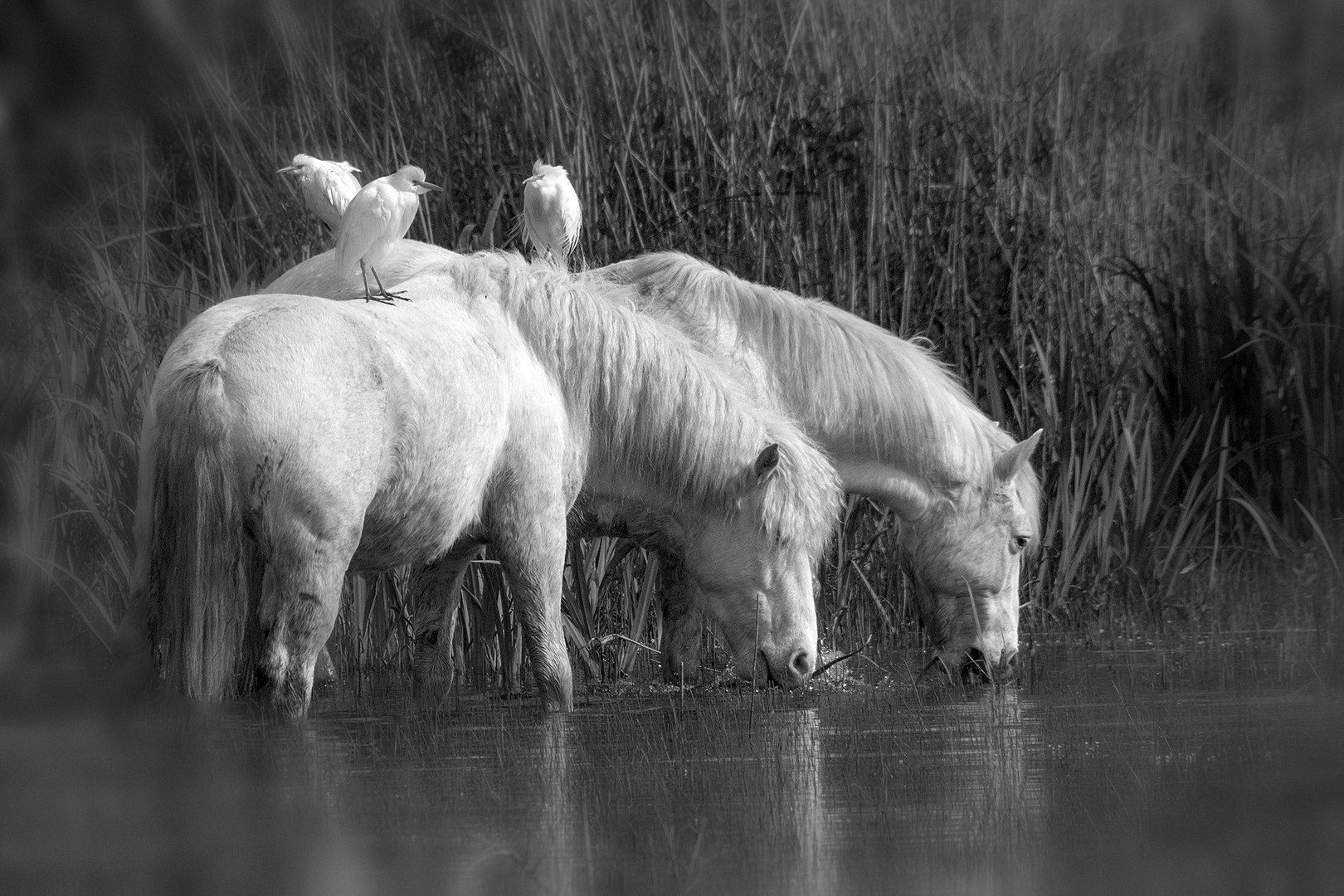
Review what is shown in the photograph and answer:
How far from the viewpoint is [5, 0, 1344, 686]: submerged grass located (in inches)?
249

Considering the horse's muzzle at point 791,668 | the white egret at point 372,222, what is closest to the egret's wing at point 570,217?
the white egret at point 372,222

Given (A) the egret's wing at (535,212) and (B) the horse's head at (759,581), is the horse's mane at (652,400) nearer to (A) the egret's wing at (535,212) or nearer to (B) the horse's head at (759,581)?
(B) the horse's head at (759,581)

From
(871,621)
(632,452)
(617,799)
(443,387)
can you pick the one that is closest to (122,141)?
(617,799)

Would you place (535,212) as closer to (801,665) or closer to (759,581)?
(759,581)

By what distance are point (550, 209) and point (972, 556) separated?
2067 mm

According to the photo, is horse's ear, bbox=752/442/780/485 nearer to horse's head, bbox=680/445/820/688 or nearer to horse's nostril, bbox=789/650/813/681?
horse's head, bbox=680/445/820/688

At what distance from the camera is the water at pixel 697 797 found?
1.99m

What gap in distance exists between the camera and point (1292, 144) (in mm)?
5164

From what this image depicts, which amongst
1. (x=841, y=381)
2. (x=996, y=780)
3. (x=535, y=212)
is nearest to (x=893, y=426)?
(x=841, y=381)

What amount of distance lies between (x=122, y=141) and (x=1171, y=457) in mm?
6191

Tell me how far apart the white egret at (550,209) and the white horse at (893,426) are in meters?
0.36

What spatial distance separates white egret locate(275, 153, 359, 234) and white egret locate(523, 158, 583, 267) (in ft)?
2.22

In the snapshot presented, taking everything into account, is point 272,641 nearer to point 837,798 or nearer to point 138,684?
point 138,684

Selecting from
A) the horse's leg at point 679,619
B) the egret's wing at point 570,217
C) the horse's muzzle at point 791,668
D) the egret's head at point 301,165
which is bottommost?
the horse's muzzle at point 791,668
